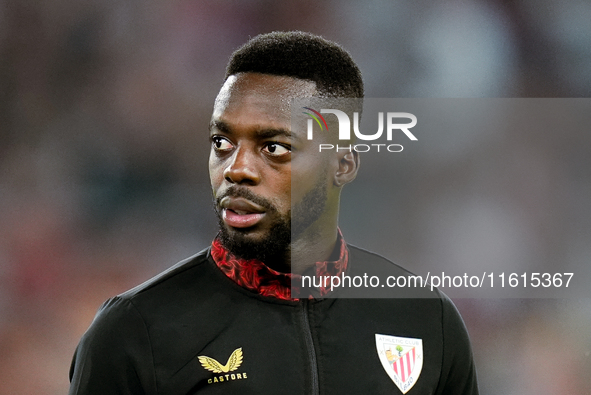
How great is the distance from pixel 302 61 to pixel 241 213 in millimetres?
518

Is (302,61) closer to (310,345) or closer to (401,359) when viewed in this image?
(310,345)

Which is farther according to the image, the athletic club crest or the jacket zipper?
the athletic club crest

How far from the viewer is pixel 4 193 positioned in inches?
169

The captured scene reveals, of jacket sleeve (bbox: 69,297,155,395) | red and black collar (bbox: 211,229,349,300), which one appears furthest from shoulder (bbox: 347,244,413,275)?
jacket sleeve (bbox: 69,297,155,395)

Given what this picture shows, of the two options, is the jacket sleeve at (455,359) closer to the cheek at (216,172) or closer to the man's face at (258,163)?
the man's face at (258,163)

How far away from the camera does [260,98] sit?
204cm

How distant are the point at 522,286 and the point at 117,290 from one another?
2432mm

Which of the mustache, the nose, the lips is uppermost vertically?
the nose

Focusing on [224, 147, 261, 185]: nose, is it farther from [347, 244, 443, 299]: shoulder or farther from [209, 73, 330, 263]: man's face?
[347, 244, 443, 299]: shoulder

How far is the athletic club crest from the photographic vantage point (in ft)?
7.17

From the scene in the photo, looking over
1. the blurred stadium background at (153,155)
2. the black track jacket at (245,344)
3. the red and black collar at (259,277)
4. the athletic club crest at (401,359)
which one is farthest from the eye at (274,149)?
the blurred stadium background at (153,155)

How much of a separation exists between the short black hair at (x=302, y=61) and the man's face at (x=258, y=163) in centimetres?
4

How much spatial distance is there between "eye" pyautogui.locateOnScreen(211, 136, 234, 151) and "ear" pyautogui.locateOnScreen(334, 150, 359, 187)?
389 millimetres

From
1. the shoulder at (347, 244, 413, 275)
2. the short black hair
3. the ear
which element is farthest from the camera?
the shoulder at (347, 244, 413, 275)
